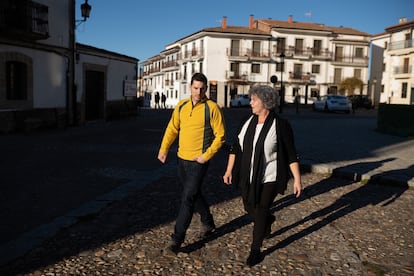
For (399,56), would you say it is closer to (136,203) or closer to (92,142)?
(92,142)

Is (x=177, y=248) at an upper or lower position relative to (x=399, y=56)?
lower

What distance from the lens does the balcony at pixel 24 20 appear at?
1282 cm

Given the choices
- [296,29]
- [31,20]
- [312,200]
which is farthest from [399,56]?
[312,200]

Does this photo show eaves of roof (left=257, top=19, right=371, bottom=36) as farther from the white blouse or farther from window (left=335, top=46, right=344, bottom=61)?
the white blouse

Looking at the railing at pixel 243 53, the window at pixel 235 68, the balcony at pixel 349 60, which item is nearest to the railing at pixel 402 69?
the balcony at pixel 349 60

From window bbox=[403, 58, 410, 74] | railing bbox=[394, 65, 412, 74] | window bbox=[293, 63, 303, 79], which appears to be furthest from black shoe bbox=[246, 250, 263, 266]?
window bbox=[293, 63, 303, 79]

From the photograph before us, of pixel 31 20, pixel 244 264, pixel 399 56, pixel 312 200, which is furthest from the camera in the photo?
pixel 399 56

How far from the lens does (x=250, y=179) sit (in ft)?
11.2

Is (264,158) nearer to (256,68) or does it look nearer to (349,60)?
(256,68)

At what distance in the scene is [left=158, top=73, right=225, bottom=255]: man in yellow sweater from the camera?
3.58m

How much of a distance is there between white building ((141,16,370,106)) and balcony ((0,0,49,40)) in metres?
36.0

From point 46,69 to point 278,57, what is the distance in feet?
134

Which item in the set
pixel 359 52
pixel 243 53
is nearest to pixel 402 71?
pixel 359 52

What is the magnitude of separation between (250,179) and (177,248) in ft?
3.02
